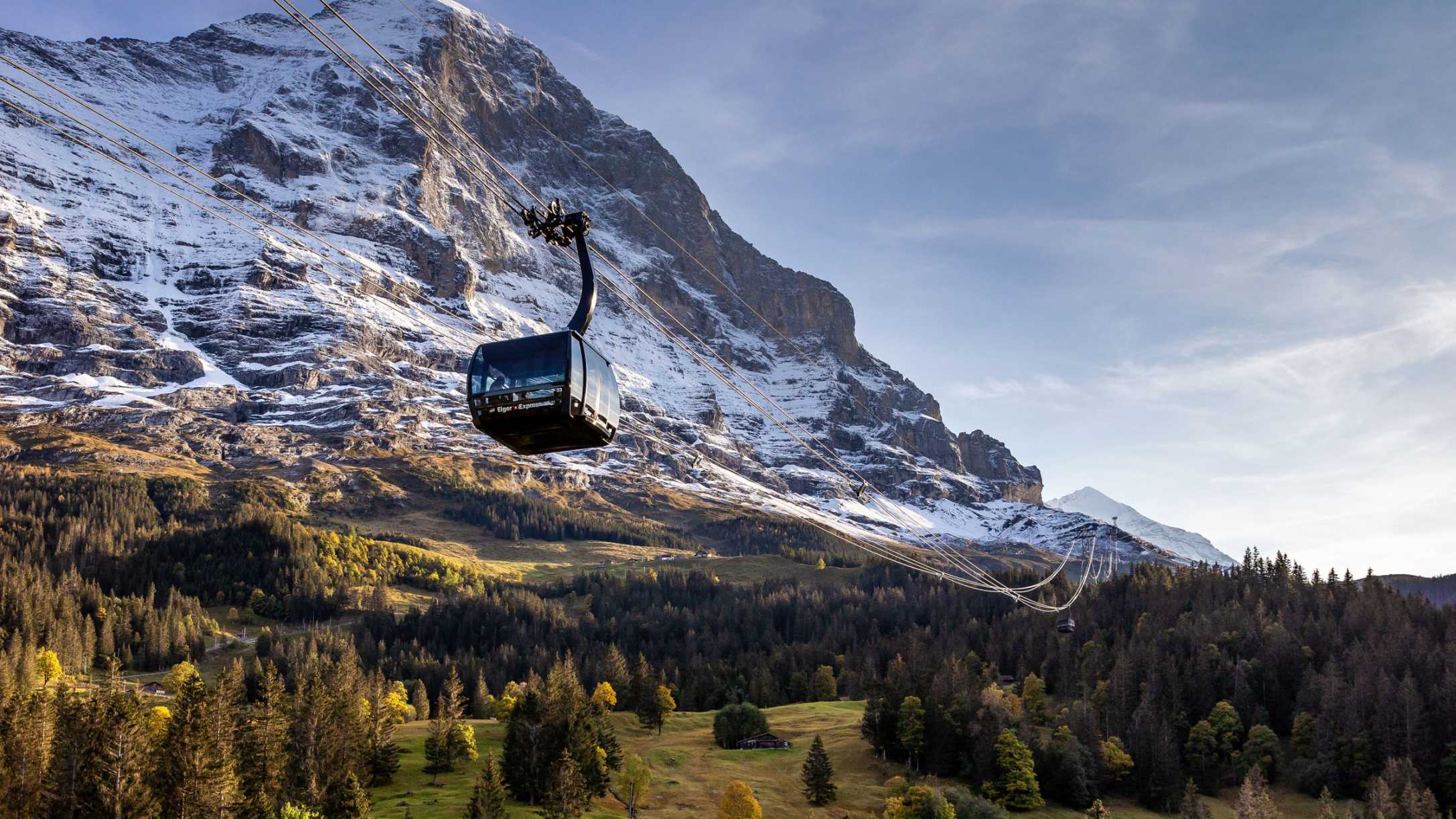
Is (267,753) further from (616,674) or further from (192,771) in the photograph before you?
(616,674)

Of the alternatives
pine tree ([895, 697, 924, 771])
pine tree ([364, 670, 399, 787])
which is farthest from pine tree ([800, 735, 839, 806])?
pine tree ([364, 670, 399, 787])

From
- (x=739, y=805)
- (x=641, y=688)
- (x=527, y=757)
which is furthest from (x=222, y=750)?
(x=641, y=688)

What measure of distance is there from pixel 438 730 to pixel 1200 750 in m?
98.1

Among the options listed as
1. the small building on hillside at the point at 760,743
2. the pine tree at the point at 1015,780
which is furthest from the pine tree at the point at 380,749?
the pine tree at the point at 1015,780

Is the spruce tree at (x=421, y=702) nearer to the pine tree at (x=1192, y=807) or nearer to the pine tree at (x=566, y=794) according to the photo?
the pine tree at (x=566, y=794)

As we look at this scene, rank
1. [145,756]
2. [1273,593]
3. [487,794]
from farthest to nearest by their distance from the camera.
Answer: [1273,593] < [487,794] < [145,756]

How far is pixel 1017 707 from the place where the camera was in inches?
5974

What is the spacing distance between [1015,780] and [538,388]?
10704 cm

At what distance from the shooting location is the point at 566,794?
98938 millimetres

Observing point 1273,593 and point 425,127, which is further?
point 1273,593

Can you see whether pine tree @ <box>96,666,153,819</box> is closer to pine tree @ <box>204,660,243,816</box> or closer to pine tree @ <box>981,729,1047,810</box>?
pine tree @ <box>204,660,243,816</box>

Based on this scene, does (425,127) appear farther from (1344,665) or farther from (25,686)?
(1344,665)

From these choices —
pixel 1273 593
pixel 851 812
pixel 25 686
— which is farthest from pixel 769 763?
pixel 1273 593

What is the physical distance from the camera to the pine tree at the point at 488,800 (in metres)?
92.0
